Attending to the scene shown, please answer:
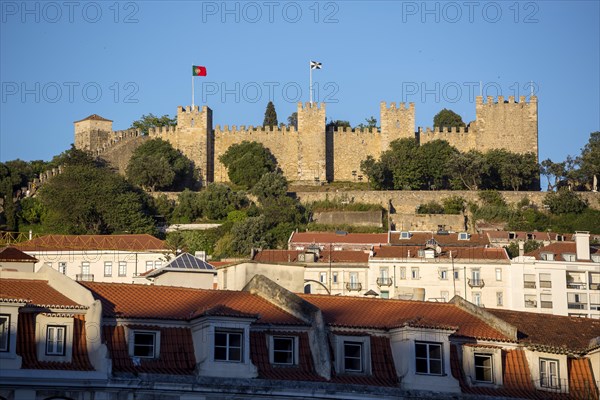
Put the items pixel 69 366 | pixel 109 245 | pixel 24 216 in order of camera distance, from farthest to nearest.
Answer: pixel 24 216, pixel 109 245, pixel 69 366

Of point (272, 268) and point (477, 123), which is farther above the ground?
point (477, 123)

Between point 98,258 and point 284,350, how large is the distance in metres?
47.3

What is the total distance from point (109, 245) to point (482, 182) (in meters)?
41.8

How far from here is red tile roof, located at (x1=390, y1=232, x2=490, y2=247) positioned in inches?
3120

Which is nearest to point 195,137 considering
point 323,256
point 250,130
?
point 250,130

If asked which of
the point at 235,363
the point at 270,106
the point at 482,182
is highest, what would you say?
the point at 270,106

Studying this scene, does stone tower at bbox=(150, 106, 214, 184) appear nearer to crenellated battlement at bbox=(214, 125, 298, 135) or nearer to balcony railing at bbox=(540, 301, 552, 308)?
crenellated battlement at bbox=(214, 125, 298, 135)

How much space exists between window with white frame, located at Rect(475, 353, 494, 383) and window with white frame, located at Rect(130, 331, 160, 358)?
6185 millimetres

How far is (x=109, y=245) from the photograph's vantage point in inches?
2945

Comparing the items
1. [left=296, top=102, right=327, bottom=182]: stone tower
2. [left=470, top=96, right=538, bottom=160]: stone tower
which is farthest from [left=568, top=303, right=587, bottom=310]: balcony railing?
[left=296, top=102, right=327, bottom=182]: stone tower

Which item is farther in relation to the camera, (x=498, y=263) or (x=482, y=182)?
(x=482, y=182)

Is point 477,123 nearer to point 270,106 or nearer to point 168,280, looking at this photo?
point 270,106

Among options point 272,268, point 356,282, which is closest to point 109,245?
point 356,282

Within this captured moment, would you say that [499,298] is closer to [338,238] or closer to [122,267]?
[122,267]
